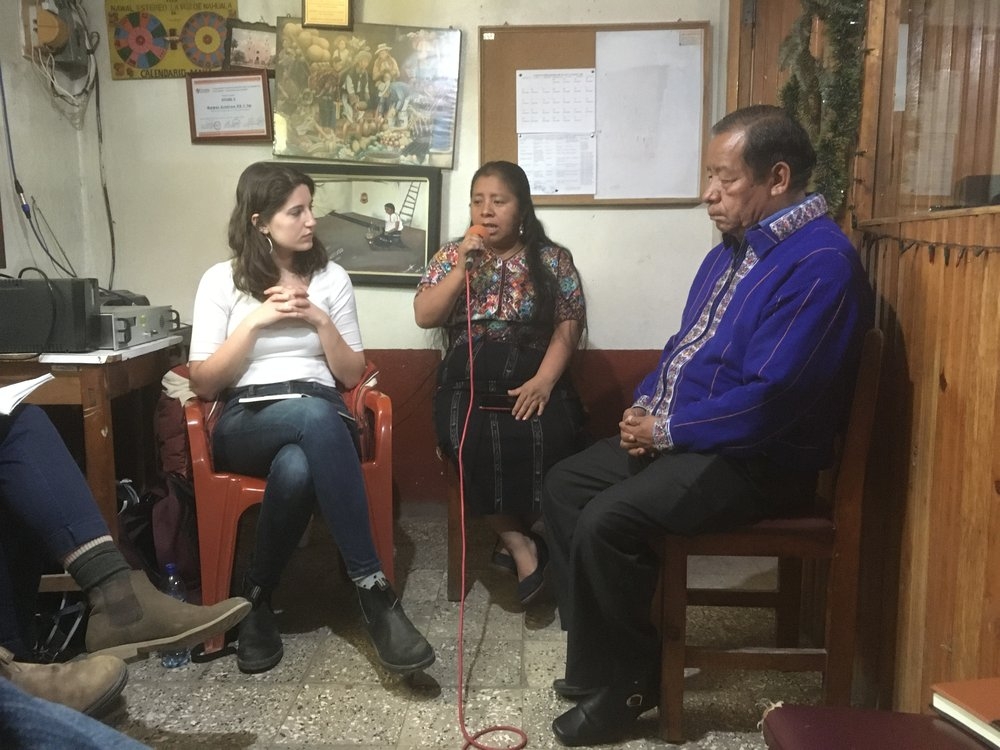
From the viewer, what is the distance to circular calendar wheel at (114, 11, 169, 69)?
264cm

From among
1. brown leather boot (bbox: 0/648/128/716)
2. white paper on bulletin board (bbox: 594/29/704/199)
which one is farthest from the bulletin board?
brown leather boot (bbox: 0/648/128/716)

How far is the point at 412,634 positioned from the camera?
5.88 feet

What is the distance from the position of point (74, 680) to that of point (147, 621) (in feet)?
0.64

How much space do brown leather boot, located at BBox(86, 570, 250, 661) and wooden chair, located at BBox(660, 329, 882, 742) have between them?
0.87 meters

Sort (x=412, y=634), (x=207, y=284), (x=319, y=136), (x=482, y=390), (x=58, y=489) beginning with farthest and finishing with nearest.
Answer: (x=319, y=136), (x=482, y=390), (x=207, y=284), (x=412, y=634), (x=58, y=489)

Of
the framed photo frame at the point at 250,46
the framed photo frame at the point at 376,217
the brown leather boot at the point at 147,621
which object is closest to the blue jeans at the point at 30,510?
the brown leather boot at the point at 147,621

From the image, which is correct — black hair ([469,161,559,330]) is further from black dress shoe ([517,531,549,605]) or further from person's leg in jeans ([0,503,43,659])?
person's leg in jeans ([0,503,43,659])

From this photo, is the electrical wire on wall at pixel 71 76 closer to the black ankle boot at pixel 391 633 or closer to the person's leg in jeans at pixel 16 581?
the person's leg in jeans at pixel 16 581

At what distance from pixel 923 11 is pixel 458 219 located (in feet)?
4.84

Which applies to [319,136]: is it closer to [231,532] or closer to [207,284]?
[207,284]

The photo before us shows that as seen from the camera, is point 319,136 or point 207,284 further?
point 319,136

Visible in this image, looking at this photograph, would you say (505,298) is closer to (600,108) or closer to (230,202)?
(600,108)

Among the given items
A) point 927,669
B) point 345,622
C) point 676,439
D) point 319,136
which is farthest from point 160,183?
point 927,669

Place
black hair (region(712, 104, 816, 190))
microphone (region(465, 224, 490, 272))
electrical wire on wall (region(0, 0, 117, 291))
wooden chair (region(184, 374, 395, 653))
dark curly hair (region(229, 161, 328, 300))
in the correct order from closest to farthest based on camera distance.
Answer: black hair (region(712, 104, 816, 190)) → wooden chair (region(184, 374, 395, 653)) → dark curly hair (region(229, 161, 328, 300)) → microphone (region(465, 224, 490, 272)) → electrical wire on wall (region(0, 0, 117, 291))
